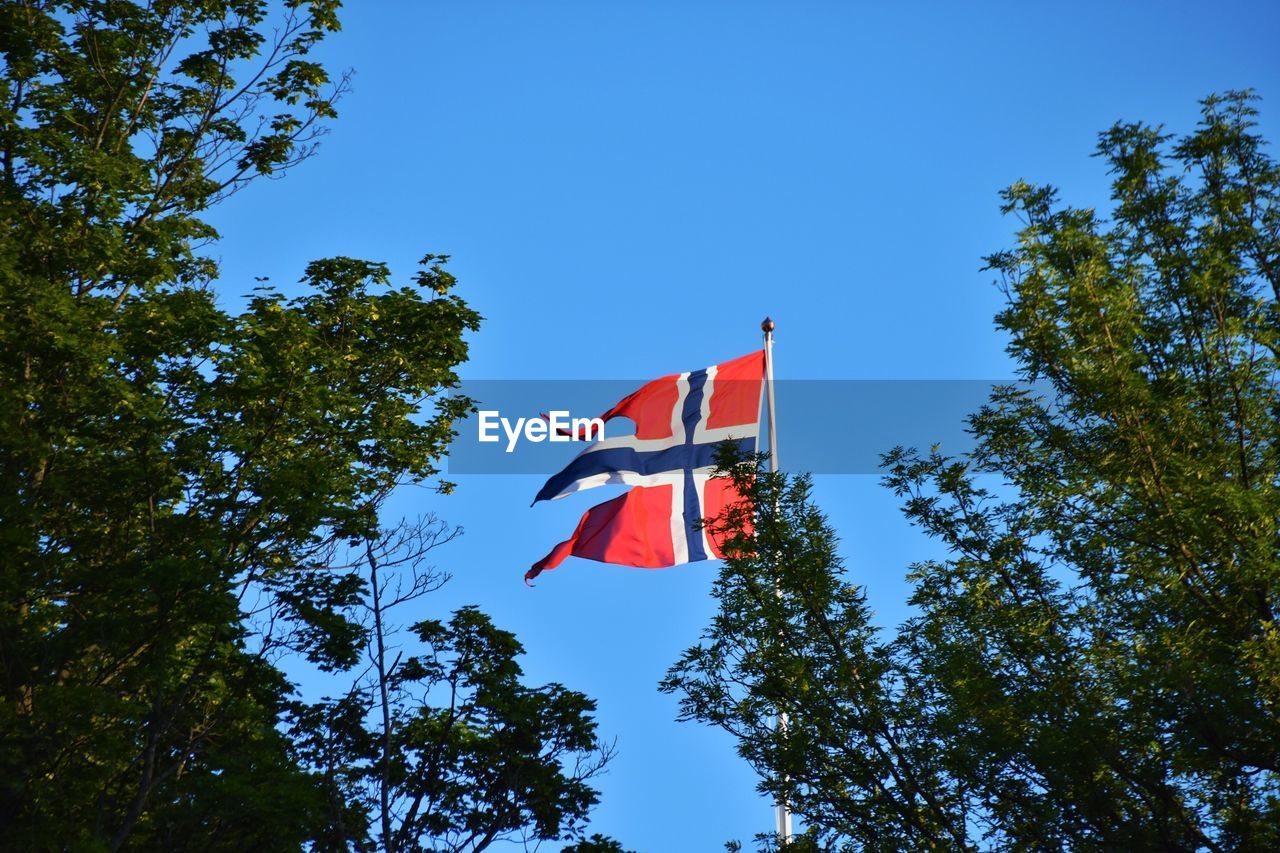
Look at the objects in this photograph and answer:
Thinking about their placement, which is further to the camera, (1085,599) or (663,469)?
(663,469)

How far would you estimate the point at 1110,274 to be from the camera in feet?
41.1

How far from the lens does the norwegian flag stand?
22219 millimetres

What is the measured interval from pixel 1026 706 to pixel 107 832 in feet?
35.9

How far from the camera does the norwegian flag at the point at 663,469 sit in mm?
22219

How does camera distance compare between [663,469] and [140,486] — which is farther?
[663,469]

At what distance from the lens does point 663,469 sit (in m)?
23.1

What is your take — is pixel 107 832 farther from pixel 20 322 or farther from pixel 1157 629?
pixel 1157 629

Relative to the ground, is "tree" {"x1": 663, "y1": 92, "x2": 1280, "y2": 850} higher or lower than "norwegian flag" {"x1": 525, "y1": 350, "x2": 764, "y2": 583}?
lower

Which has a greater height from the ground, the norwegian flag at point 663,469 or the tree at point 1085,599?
the norwegian flag at point 663,469

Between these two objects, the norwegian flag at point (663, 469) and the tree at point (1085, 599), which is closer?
the tree at point (1085, 599)

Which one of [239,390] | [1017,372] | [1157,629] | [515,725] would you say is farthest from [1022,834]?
[239,390]

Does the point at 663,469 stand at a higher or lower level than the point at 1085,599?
higher

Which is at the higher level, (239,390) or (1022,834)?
(239,390)

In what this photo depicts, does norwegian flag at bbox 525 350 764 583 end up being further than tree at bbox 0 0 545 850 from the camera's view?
Yes
